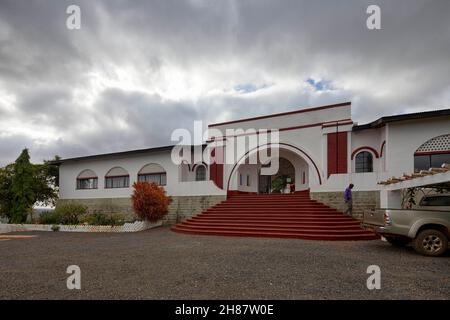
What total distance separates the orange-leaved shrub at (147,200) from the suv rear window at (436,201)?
38.7ft

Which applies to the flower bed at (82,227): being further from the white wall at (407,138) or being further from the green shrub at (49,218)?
the white wall at (407,138)

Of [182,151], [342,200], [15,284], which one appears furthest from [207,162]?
[15,284]

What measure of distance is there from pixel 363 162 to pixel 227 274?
1185 cm

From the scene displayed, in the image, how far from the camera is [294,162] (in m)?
19.4

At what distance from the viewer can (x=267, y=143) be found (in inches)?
670

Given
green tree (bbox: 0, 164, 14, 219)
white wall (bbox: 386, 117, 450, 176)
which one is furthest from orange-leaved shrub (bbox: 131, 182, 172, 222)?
white wall (bbox: 386, 117, 450, 176)

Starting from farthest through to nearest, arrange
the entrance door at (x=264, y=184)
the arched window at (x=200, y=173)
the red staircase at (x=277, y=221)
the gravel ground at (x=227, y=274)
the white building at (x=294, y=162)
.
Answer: the entrance door at (x=264, y=184) → the arched window at (x=200, y=173) → the white building at (x=294, y=162) → the red staircase at (x=277, y=221) → the gravel ground at (x=227, y=274)

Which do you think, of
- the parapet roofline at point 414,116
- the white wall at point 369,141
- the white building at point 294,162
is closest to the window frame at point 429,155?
the white building at point 294,162

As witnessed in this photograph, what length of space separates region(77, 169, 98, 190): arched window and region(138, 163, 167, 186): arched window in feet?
14.2

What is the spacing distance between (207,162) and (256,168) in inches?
140

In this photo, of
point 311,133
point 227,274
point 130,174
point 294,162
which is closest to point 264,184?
point 294,162

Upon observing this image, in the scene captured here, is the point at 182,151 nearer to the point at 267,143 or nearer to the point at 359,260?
the point at 267,143

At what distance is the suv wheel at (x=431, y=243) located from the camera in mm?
7270
